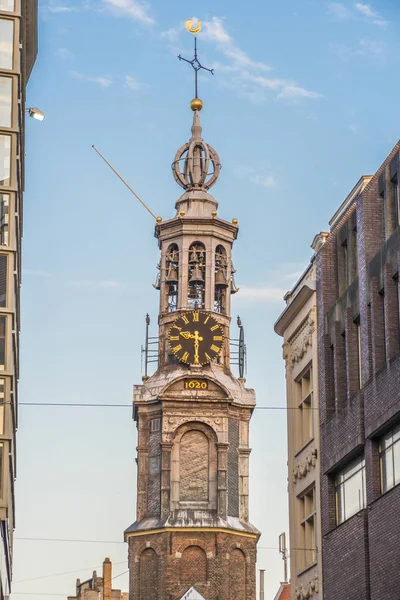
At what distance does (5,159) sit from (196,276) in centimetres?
5172

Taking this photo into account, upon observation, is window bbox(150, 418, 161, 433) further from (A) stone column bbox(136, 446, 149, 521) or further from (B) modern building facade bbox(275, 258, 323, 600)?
(B) modern building facade bbox(275, 258, 323, 600)

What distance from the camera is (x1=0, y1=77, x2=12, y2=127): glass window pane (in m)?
48.2

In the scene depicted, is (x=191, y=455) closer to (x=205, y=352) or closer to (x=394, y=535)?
(x=205, y=352)

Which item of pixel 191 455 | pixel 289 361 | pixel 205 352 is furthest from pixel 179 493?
pixel 289 361

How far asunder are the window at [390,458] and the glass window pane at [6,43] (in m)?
17.9

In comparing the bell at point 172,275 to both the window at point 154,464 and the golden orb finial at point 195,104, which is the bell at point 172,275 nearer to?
the window at point 154,464

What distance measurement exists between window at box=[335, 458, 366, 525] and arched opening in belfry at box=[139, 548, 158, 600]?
51250mm

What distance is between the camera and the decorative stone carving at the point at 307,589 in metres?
45.0

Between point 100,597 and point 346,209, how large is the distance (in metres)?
72.6

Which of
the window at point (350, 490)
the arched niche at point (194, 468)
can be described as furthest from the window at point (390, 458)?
the arched niche at point (194, 468)

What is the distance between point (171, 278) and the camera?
9944cm

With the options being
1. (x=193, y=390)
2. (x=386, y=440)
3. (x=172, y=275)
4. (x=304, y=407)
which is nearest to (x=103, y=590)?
(x=193, y=390)

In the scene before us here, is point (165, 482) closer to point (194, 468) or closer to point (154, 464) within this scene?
point (154, 464)

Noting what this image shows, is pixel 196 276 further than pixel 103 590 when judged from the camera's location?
No
